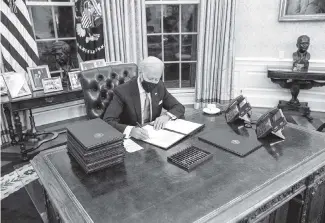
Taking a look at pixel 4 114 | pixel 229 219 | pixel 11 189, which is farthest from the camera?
pixel 4 114

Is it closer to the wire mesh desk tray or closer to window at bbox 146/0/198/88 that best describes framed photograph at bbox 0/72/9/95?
window at bbox 146/0/198/88

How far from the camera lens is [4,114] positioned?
3.63 m

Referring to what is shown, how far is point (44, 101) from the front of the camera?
3.38 metres

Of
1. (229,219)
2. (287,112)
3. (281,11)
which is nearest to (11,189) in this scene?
(229,219)

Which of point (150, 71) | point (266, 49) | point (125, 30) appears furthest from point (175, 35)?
point (150, 71)

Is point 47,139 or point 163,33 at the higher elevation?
point 163,33

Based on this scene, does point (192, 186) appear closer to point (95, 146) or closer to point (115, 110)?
point (95, 146)

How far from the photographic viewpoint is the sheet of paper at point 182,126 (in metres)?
1.90

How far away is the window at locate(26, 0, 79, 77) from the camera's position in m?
3.89

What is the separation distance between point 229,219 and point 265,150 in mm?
674

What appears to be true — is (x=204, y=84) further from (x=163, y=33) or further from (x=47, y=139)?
(x=47, y=139)

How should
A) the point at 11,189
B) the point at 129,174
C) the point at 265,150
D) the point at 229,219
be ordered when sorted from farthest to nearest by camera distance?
the point at 11,189
the point at 265,150
the point at 129,174
the point at 229,219

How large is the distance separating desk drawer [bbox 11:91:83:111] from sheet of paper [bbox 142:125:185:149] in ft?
6.44

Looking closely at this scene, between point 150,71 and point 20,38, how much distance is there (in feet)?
7.74
